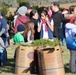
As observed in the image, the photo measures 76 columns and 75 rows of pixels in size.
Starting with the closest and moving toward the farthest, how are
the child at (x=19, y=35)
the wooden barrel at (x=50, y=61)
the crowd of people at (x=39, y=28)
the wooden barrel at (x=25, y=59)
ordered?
the wooden barrel at (x=50, y=61) → the wooden barrel at (x=25, y=59) → the crowd of people at (x=39, y=28) → the child at (x=19, y=35)

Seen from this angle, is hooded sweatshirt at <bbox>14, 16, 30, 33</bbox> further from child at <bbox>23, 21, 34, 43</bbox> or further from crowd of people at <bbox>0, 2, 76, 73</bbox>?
child at <bbox>23, 21, 34, 43</bbox>

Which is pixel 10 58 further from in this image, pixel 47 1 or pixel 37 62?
pixel 47 1

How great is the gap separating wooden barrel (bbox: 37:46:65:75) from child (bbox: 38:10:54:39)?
128 centimetres

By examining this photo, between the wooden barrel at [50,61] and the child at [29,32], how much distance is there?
100 cm

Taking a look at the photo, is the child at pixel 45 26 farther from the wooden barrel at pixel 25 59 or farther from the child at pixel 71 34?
the wooden barrel at pixel 25 59

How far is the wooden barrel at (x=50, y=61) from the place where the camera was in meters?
9.16

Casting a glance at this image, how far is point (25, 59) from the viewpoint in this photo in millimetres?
9719

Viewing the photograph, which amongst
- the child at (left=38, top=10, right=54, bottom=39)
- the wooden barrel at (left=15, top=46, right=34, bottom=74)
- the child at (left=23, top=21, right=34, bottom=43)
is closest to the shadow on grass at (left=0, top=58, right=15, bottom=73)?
the wooden barrel at (left=15, top=46, right=34, bottom=74)

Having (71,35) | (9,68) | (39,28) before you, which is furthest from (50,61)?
(9,68)

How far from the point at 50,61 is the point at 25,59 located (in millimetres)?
796

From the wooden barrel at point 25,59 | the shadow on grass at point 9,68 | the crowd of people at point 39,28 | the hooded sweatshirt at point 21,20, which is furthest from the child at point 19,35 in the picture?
the wooden barrel at point 25,59

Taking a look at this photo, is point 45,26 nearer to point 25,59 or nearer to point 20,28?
point 20,28

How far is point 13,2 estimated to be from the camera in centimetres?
4622

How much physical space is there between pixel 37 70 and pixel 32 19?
1.59 metres
